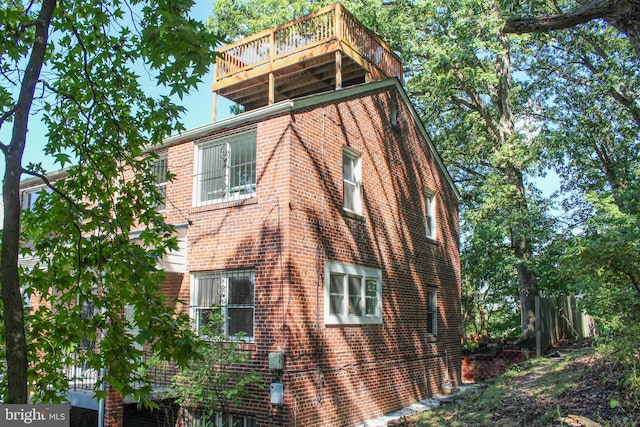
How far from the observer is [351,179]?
12.9m

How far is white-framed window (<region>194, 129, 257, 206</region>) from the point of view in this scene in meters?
11.3

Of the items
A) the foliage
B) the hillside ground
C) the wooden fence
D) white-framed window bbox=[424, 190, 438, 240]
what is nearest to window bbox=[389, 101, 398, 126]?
white-framed window bbox=[424, 190, 438, 240]

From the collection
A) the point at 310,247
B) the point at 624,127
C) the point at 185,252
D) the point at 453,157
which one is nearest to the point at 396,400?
the point at 310,247

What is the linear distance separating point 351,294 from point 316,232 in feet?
6.25

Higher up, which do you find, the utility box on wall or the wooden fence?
the wooden fence

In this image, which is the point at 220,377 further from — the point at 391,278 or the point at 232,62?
the point at 232,62

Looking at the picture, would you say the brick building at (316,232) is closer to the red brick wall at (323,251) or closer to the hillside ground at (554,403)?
the red brick wall at (323,251)

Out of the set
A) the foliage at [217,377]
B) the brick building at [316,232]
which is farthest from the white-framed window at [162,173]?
the foliage at [217,377]

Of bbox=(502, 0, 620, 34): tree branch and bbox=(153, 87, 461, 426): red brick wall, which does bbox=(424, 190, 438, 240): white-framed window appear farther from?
bbox=(502, 0, 620, 34): tree branch

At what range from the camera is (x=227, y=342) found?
10.1m

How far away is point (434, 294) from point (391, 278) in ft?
9.81

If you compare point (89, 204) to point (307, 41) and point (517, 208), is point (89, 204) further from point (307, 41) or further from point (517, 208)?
point (517, 208)

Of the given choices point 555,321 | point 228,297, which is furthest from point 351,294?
point 555,321

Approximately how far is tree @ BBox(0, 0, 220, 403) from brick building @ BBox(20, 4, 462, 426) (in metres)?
4.81
